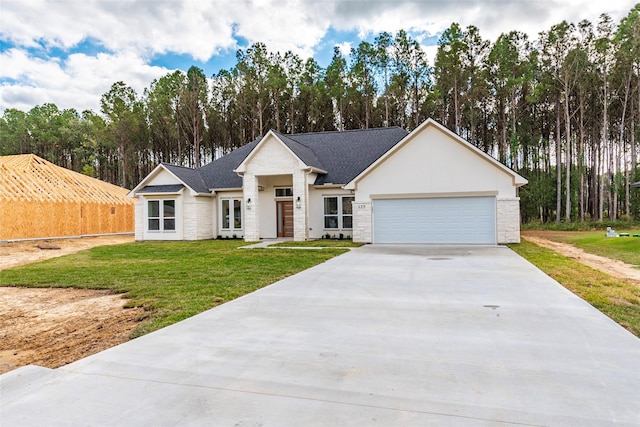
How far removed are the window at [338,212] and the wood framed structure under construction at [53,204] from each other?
16.8 m

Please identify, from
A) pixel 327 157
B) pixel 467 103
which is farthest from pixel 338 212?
pixel 467 103

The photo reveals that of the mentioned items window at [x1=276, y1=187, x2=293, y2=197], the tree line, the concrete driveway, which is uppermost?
the tree line

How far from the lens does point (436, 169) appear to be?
51.3 ft

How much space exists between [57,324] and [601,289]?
930 cm

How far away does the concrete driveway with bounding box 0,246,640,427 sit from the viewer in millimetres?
2766

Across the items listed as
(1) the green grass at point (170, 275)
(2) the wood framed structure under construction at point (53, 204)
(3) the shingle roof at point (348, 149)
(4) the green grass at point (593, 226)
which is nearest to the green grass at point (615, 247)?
(4) the green grass at point (593, 226)

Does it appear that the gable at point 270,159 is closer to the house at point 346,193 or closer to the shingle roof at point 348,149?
the house at point 346,193

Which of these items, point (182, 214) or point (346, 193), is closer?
point (346, 193)

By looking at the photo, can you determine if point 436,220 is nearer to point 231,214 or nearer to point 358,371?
point 231,214

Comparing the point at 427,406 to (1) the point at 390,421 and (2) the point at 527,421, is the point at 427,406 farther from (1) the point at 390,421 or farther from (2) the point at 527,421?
(2) the point at 527,421

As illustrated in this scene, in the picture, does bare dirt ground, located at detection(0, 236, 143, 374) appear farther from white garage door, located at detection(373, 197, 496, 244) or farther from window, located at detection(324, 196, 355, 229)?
window, located at detection(324, 196, 355, 229)

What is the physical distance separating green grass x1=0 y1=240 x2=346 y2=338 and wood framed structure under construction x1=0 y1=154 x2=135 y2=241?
10942mm

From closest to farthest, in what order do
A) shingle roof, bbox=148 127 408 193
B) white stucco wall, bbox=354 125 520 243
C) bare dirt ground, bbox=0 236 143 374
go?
bare dirt ground, bbox=0 236 143 374, white stucco wall, bbox=354 125 520 243, shingle roof, bbox=148 127 408 193

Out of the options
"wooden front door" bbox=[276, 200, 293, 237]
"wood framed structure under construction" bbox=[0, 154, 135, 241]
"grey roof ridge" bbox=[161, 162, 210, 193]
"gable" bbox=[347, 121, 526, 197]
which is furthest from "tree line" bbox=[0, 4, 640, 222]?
"wooden front door" bbox=[276, 200, 293, 237]
